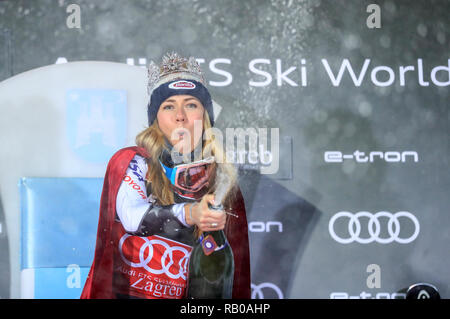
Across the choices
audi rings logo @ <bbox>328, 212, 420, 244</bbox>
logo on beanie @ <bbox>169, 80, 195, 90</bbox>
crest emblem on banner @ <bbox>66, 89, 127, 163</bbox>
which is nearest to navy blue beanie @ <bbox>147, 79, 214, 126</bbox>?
→ logo on beanie @ <bbox>169, 80, 195, 90</bbox>

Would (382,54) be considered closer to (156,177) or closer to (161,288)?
(156,177)

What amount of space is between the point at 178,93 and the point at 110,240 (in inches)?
25.6

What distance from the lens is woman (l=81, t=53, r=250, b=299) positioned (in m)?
1.82

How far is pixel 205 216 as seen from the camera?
1.82 m

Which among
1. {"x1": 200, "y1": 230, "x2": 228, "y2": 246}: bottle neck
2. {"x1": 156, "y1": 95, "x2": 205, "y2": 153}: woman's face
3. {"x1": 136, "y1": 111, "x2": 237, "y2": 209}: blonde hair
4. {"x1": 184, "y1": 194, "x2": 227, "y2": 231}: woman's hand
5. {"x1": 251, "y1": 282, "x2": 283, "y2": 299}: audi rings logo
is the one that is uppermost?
{"x1": 156, "y1": 95, "x2": 205, "y2": 153}: woman's face

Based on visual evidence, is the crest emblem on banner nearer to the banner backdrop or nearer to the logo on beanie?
the banner backdrop

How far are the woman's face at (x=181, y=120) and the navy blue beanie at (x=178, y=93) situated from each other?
15mm

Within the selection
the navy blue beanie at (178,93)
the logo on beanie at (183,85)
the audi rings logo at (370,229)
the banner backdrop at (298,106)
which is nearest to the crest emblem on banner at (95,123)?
the banner backdrop at (298,106)

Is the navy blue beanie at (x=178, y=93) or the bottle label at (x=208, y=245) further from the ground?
the navy blue beanie at (x=178, y=93)

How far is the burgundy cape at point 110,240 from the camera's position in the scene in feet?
5.99

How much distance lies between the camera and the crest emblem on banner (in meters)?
1.83

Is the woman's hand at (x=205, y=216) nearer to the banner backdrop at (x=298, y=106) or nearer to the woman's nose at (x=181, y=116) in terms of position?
the banner backdrop at (x=298, y=106)

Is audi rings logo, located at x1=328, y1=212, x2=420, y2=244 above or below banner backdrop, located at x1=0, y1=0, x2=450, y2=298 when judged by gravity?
below

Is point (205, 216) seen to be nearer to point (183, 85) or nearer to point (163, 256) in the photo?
point (163, 256)
